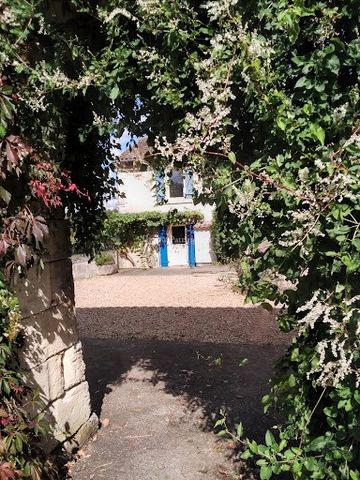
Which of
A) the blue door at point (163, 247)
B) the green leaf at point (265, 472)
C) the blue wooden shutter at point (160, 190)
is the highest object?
the blue wooden shutter at point (160, 190)

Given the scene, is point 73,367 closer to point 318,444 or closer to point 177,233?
point 318,444

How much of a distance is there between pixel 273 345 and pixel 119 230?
13.8 m

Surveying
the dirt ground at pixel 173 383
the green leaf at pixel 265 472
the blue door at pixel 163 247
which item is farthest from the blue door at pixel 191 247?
the green leaf at pixel 265 472

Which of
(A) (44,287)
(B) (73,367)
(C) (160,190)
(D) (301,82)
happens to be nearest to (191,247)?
(B) (73,367)

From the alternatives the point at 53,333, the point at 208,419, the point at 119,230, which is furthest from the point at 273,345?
the point at 119,230

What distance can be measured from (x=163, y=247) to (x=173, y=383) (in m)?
15.1

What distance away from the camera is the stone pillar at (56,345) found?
3.15 meters

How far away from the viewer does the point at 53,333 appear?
Answer: 3410 millimetres

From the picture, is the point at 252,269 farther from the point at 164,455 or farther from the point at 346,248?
the point at 164,455

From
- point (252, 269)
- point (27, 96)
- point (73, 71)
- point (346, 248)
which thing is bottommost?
point (252, 269)

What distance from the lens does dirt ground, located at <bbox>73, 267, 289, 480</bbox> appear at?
3348 mm

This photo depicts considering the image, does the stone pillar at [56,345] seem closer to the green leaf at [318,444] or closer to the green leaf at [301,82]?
the green leaf at [318,444]

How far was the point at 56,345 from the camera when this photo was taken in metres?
3.44

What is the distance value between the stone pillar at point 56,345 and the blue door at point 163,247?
16.1m
